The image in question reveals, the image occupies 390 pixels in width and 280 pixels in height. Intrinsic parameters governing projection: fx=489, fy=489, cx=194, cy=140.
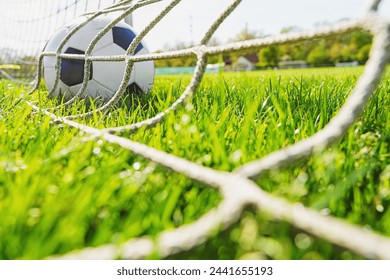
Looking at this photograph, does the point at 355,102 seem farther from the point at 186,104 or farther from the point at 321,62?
the point at 321,62

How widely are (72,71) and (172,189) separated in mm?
1384

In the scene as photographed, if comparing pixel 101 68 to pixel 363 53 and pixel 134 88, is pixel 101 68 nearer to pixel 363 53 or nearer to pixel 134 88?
pixel 134 88

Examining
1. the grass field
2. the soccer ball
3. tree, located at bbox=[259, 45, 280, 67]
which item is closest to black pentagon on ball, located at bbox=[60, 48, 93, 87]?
the soccer ball

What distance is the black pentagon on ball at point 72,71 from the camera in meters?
2.06

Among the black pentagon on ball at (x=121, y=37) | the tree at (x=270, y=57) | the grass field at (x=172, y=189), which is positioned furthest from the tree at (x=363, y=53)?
the grass field at (x=172, y=189)

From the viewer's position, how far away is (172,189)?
83 centimetres

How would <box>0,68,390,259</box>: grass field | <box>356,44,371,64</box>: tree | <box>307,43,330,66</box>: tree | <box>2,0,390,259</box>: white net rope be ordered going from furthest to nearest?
→ <box>307,43,330,66</box>: tree, <box>356,44,371,64</box>: tree, <box>0,68,390,259</box>: grass field, <box>2,0,390,259</box>: white net rope

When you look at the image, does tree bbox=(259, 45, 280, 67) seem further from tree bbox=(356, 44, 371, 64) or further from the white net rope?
the white net rope

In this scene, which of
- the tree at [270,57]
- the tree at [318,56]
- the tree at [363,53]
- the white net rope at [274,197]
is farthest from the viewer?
the tree at [270,57]

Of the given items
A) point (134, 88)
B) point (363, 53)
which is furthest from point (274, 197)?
point (363, 53)

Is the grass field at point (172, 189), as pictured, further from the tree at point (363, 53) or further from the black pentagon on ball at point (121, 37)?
the tree at point (363, 53)

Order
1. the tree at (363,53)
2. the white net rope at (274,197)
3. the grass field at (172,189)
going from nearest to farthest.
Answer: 1. the white net rope at (274,197)
2. the grass field at (172,189)
3. the tree at (363,53)

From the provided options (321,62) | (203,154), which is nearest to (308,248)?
(203,154)

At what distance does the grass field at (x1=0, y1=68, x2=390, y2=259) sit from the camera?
67cm
